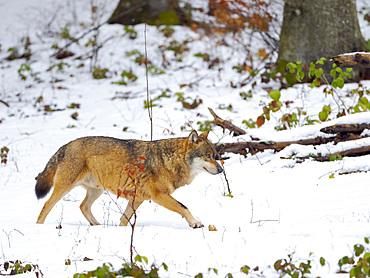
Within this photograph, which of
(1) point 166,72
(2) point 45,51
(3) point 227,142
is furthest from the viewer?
(2) point 45,51

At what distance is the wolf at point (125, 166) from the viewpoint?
6.32 metres

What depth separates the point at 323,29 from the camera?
1209cm

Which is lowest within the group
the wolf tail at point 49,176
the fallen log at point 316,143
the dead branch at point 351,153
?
A: the wolf tail at point 49,176

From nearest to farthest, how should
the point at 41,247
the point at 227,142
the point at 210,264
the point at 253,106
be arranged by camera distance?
the point at 210,264 < the point at 41,247 < the point at 227,142 < the point at 253,106

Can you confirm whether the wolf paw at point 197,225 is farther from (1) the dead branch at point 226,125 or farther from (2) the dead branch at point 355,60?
(2) the dead branch at point 355,60

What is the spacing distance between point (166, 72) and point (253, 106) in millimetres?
4409

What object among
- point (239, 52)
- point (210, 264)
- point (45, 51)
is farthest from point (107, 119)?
point (210, 264)

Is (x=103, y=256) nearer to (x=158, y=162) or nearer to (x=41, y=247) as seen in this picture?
(x=41, y=247)

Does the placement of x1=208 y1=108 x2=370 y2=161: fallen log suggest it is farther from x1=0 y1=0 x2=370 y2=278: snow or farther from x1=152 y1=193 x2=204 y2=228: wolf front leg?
x1=152 y1=193 x2=204 y2=228: wolf front leg

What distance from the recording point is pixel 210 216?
6355 mm

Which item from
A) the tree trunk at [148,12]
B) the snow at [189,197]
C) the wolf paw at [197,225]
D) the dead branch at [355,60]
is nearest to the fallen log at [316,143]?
the snow at [189,197]

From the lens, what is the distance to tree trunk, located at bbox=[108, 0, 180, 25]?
60.0 feet

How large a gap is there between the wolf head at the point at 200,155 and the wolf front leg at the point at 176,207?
0.60 m

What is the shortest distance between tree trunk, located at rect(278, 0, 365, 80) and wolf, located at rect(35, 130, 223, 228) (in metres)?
6.65
